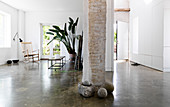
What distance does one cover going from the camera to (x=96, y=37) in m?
2.33

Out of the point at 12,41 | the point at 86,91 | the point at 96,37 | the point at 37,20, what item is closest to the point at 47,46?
the point at 37,20

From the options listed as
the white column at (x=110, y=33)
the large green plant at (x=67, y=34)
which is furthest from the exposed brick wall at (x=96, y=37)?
the large green plant at (x=67, y=34)

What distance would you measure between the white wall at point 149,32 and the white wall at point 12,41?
654cm

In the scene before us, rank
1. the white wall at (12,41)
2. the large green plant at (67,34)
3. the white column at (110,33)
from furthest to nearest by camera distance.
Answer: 1. the large green plant at (67,34)
2. the white wall at (12,41)
3. the white column at (110,33)

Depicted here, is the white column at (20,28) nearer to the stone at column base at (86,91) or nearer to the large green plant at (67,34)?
the large green plant at (67,34)

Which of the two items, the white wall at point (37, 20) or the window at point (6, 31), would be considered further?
the white wall at point (37, 20)

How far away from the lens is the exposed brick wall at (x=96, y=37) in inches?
91.4

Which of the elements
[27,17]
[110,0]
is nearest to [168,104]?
[110,0]

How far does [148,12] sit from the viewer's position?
5.30 metres

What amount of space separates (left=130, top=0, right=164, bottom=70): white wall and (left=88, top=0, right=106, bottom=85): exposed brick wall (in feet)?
9.91

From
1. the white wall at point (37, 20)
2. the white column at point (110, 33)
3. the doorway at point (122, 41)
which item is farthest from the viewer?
the doorway at point (122, 41)

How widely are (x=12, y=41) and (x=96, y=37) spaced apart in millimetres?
6216

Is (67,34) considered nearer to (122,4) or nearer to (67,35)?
(67,35)

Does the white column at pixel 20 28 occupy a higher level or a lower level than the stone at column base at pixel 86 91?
higher
